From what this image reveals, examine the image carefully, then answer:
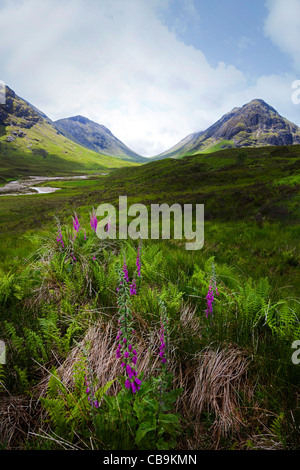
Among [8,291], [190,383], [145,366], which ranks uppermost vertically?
[8,291]

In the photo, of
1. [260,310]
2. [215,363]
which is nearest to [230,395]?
[215,363]

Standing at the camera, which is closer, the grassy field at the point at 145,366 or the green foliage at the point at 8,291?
the grassy field at the point at 145,366

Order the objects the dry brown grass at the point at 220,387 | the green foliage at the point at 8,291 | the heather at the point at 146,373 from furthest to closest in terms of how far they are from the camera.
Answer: the green foliage at the point at 8,291
the dry brown grass at the point at 220,387
the heather at the point at 146,373

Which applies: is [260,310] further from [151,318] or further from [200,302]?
[151,318]

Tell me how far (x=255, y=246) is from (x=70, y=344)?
6971mm

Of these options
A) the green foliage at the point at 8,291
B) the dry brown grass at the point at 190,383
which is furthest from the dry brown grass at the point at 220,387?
the green foliage at the point at 8,291

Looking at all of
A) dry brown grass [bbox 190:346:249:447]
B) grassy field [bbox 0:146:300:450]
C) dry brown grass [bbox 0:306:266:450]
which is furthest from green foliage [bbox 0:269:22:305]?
dry brown grass [bbox 190:346:249:447]

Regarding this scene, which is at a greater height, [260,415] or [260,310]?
[260,310]

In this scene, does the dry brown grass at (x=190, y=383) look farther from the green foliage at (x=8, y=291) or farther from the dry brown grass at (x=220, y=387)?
the green foliage at (x=8, y=291)

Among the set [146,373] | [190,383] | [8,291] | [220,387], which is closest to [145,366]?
[146,373]

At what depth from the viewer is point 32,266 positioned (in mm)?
4676

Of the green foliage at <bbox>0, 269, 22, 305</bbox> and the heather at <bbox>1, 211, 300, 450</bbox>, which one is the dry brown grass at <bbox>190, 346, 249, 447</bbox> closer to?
the heather at <bbox>1, 211, 300, 450</bbox>

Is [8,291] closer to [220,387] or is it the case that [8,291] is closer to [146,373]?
[146,373]

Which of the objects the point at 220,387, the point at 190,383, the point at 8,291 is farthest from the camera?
the point at 8,291
